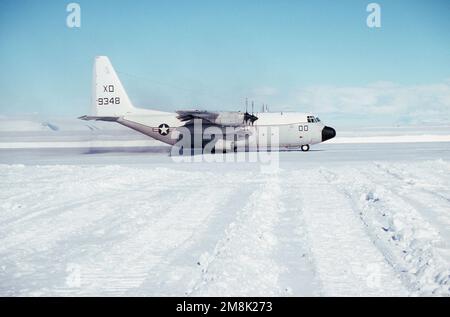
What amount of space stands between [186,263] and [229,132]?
2700 centimetres

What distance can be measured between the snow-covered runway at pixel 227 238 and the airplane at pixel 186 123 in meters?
17.2

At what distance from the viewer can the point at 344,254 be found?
723 cm

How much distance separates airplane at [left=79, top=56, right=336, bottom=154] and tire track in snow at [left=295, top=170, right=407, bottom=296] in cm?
2128

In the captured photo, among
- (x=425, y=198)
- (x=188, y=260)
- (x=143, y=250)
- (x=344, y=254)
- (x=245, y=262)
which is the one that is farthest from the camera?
(x=425, y=198)

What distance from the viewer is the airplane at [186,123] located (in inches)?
1324

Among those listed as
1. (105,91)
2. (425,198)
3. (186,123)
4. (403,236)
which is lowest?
(403,236)

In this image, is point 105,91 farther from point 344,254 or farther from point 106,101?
point 344,254

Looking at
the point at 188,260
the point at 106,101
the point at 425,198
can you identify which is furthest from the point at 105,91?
the point at 188,260

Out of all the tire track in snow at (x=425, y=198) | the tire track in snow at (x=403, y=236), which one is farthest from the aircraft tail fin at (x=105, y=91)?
the tire track in snow at (x=403, y=236)

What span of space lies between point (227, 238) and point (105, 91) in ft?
92.4
